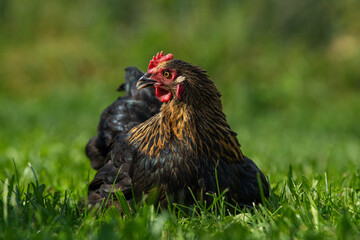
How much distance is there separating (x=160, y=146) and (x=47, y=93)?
10.2 m

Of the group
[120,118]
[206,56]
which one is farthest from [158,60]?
[206,56]

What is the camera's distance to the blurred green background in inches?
384

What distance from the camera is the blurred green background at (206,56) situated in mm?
9748

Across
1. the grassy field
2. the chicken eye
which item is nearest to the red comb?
the chicken eye

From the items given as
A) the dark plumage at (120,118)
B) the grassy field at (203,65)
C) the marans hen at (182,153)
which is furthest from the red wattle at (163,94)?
the grassy field at (203,65)

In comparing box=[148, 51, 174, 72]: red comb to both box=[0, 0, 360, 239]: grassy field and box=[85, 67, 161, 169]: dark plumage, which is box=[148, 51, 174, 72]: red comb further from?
box=[0, 0, 360, 239]: grassy field

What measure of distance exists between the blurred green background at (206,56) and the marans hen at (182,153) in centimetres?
486

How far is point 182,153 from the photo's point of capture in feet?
8.40

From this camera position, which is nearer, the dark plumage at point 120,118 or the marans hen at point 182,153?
the marans hen at point 182,153

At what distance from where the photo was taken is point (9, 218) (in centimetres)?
195

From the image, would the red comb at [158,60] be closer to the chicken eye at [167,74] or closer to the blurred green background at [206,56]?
the chicken eye at [167,74]

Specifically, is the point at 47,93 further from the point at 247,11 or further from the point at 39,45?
the point at 247,11

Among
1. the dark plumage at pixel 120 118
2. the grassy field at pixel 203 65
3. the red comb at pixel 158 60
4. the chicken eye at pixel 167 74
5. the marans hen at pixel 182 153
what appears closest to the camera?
the marans hen at pixel 182 153

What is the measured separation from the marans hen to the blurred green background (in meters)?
4.86
